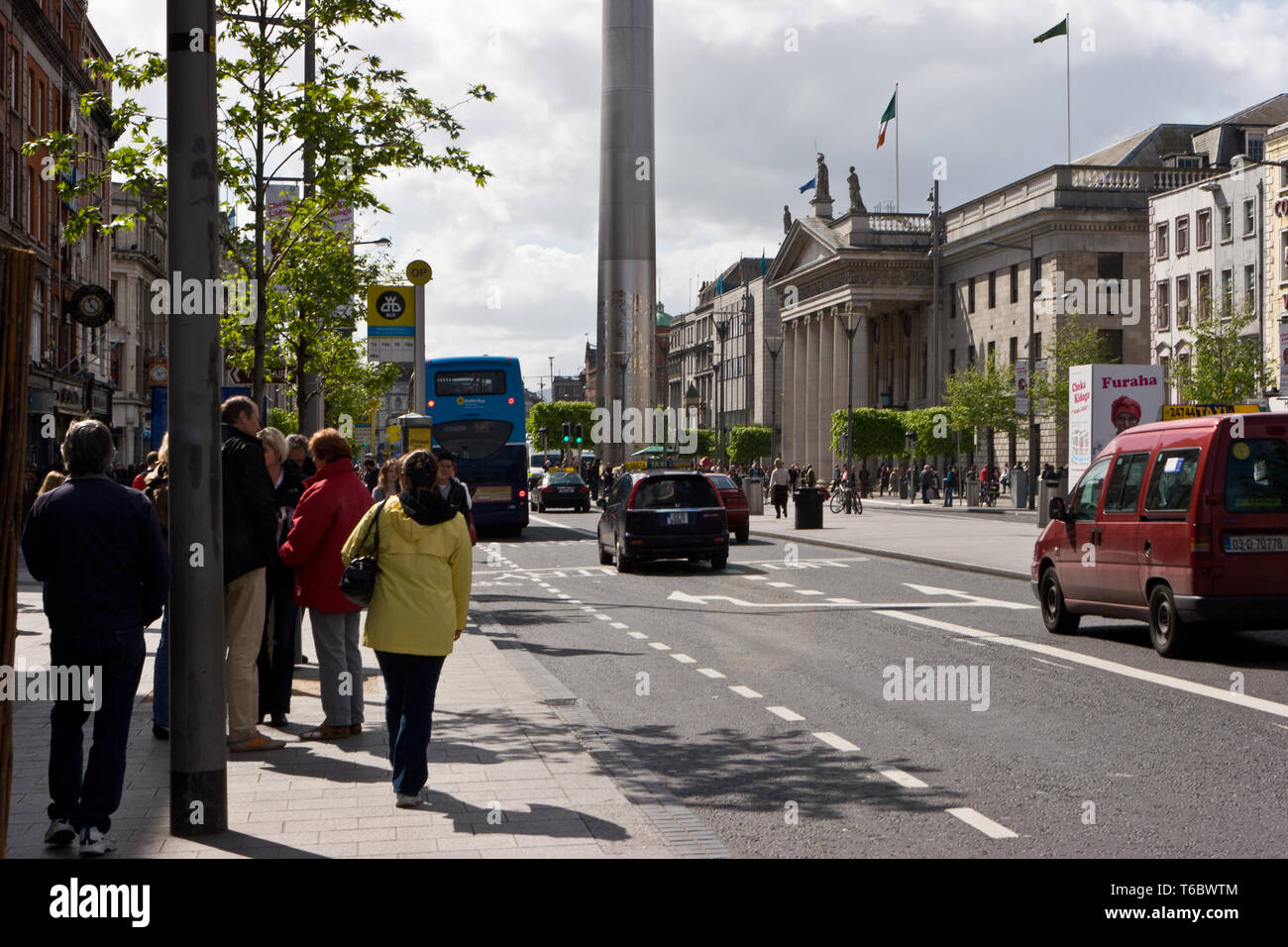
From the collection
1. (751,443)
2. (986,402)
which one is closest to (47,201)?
(986,402)

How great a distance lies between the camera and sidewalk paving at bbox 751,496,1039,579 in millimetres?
25797

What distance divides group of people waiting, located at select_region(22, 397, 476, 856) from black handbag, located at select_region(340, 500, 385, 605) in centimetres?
2

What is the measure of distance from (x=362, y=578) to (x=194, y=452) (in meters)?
1.13

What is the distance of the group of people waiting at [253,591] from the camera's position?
21.4ft

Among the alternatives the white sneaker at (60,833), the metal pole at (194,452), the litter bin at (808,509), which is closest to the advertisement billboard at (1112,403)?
the litter bin at (808,509)

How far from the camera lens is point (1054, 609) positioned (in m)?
15.2

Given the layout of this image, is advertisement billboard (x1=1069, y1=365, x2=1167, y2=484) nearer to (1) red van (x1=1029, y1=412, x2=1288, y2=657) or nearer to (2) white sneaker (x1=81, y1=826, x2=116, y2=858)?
(1) red van (x1=1029, y1=412, x2=1288, y2=657)

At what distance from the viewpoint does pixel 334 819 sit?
6.95m

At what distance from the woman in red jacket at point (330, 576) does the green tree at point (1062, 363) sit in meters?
54.6

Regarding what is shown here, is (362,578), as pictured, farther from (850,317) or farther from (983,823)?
(850,317)

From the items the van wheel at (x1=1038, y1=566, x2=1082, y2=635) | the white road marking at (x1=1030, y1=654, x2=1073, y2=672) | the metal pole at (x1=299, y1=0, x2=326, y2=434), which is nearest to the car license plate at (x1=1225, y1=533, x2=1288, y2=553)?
the white road marking at (x1=1030, y1=654, x2=1073, y2=672)

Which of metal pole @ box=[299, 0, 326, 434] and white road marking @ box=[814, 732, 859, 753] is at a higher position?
metal pole @ box=[299, 0, 326, 434]
